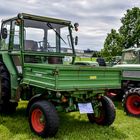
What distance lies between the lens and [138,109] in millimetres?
8773

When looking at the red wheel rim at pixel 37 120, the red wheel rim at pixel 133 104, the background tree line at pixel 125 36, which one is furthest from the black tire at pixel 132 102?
the background tree line at pixel 125 36

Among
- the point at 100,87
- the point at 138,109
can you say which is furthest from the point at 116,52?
the point at 100,87

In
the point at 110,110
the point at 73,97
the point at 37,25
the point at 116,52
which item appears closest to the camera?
the point at 73,97

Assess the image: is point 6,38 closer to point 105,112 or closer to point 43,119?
point 43,119

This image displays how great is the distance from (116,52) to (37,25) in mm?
26394

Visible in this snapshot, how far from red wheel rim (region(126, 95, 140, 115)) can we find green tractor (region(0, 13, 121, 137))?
176 cm

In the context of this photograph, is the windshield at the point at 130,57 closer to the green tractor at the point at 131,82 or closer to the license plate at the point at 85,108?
the green tractor at the point at 131,82

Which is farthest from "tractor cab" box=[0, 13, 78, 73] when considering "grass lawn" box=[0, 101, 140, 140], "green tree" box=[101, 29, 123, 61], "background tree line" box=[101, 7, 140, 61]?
"green tree" box=[101, 29, 123, 61]

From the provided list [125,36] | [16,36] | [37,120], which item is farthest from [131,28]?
[37,120]

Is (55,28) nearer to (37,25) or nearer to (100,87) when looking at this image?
(37,25)

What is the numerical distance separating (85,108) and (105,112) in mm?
652

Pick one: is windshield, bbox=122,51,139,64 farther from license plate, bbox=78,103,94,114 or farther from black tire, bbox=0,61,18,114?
black tire, bbox=0,61,18,114

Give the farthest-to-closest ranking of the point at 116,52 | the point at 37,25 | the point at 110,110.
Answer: the point at 116,52
the point at 37,25
the point at 110,110

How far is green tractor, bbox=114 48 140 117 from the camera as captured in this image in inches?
345
